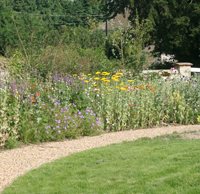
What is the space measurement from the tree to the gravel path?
1396cm

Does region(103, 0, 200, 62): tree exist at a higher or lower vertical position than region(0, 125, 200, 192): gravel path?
higher

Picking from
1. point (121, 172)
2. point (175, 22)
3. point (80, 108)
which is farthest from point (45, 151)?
point (175, 22)

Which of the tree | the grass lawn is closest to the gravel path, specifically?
the grass lawn

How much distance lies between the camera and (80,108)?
6953 mm

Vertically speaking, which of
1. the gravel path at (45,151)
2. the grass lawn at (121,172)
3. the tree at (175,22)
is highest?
the tree at (175,22)

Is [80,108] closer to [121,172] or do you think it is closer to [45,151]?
[45,151]

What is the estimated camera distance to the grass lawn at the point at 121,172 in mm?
3262

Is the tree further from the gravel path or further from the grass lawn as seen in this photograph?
the grass lawn

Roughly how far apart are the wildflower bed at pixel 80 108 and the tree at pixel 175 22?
37.7ft

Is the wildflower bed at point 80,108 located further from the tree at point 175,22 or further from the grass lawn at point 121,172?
the tree at point 175,22

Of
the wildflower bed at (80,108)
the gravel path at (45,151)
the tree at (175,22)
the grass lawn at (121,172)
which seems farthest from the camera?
the tree at (175,22)

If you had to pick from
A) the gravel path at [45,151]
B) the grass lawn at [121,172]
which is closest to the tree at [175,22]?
the gravel path at [45,151]

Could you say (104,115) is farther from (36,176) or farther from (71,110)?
(36,176)

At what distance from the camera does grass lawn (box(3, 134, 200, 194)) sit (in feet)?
10.7
